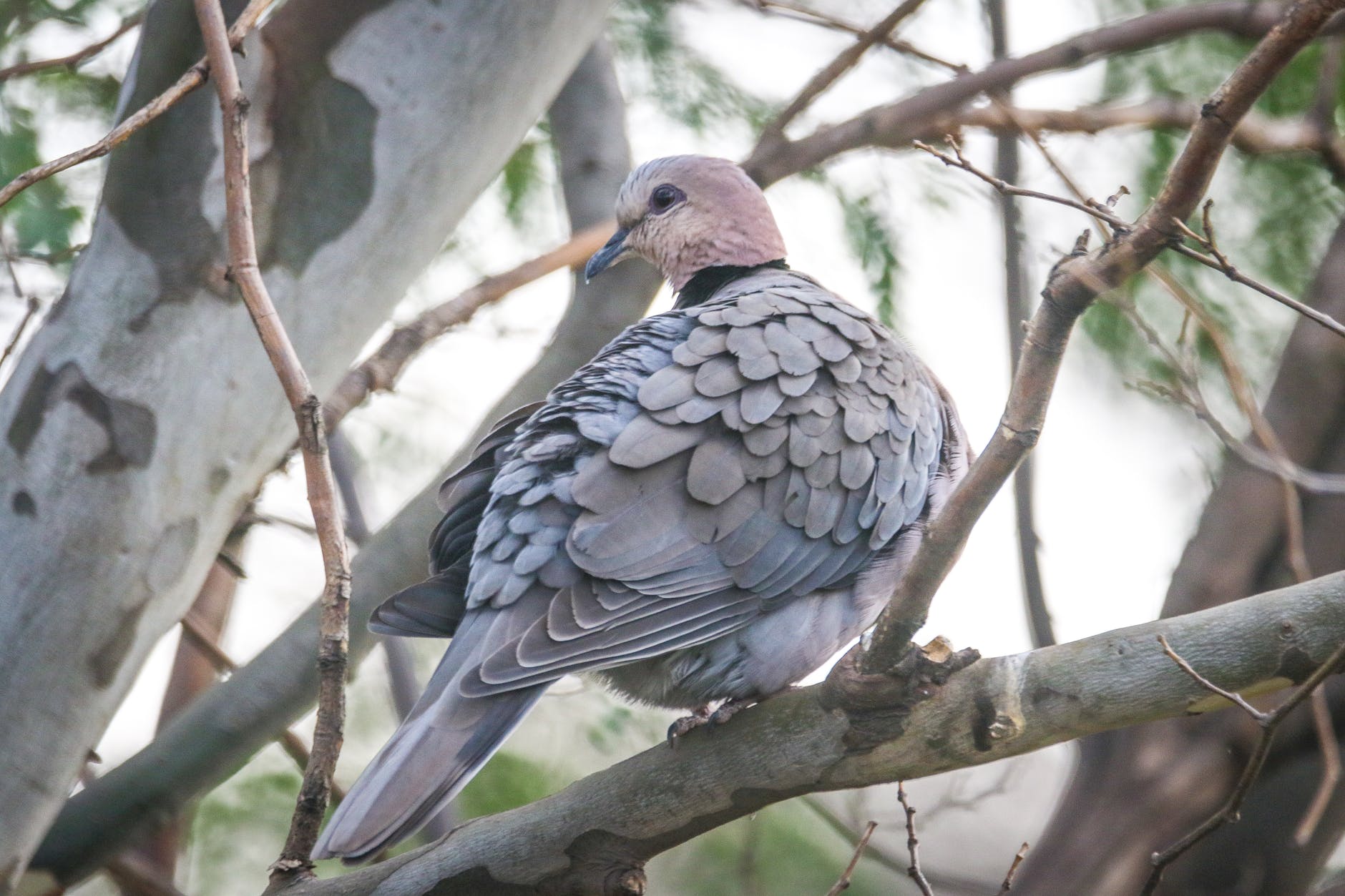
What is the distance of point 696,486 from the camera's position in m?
2.64

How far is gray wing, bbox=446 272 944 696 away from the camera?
248cm

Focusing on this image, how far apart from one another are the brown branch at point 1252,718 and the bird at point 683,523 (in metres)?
0.71

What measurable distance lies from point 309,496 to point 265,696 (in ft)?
3.96

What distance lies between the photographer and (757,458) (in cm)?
270

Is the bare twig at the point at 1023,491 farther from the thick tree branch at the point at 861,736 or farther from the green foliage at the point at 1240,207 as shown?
the thick tree branch at the point at 861,736

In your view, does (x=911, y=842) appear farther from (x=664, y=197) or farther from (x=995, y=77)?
(x=995, y=77)

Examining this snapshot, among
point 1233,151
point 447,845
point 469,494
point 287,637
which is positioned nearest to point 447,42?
point 469,494

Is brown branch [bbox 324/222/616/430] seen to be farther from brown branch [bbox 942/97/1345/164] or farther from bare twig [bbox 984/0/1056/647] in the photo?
bare twig [bbox 984/0/1056/647]

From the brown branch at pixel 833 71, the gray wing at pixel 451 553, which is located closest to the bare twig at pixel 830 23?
the brown branch at pixel 833 71

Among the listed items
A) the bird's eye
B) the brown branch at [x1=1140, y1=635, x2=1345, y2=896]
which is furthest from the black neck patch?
the brown branch at [x1=1140, y1=635, x2=1345, y2=896]

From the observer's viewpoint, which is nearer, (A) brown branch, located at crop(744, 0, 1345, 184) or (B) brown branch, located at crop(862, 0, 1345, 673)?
(B) brown branch, located at crop(862, 0, 1345, 673)

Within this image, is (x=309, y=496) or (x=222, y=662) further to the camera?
(x=222, y=662)

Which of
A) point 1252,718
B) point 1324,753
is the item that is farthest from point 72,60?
point 1324,753

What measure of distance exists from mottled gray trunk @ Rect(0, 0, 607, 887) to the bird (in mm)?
523
